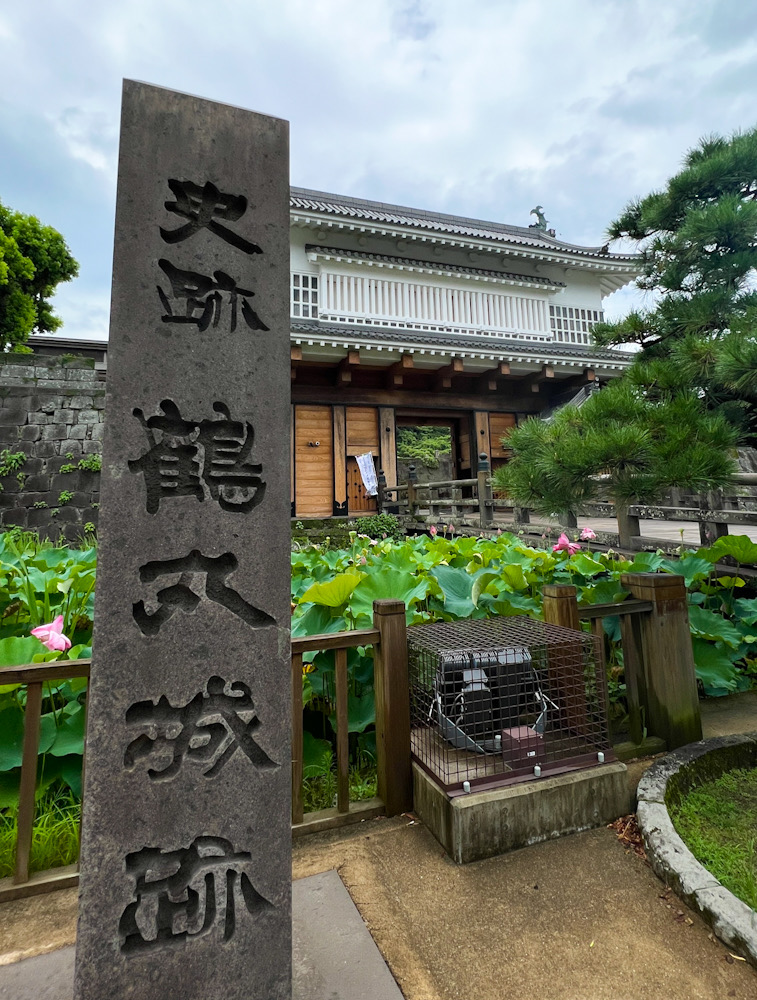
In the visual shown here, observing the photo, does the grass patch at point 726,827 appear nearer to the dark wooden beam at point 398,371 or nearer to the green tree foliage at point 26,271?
the dark wooden beam at point 398,371

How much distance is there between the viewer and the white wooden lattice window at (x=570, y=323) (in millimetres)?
11961

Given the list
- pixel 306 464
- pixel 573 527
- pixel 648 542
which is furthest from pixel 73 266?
pixel 648 542

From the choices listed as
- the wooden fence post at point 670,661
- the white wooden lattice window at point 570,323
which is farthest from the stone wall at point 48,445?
the white wooden lattice window at point 570,323

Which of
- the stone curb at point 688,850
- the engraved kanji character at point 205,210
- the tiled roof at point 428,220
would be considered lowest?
the stone curb at point 688,850

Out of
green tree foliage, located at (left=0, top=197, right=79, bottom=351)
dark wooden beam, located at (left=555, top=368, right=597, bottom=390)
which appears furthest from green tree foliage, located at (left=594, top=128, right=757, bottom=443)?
green tree foliage, located at (left=0, top=197, right=79, bottom=351)

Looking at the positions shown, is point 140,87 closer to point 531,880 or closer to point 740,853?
point 531,880

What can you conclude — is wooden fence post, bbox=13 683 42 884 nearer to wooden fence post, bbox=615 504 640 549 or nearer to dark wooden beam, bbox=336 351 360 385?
wooden fence post, bbox=615 504 640 549

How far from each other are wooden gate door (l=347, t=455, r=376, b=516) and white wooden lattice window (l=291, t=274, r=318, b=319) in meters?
3.15

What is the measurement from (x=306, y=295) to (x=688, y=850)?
10.5 metres

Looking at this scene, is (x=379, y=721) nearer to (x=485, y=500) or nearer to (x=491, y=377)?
(x=485, y=500)

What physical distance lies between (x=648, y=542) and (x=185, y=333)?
4413mm

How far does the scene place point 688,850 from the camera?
1.65 meters

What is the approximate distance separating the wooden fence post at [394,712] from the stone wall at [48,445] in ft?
24.4

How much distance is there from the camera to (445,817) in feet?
5.91
